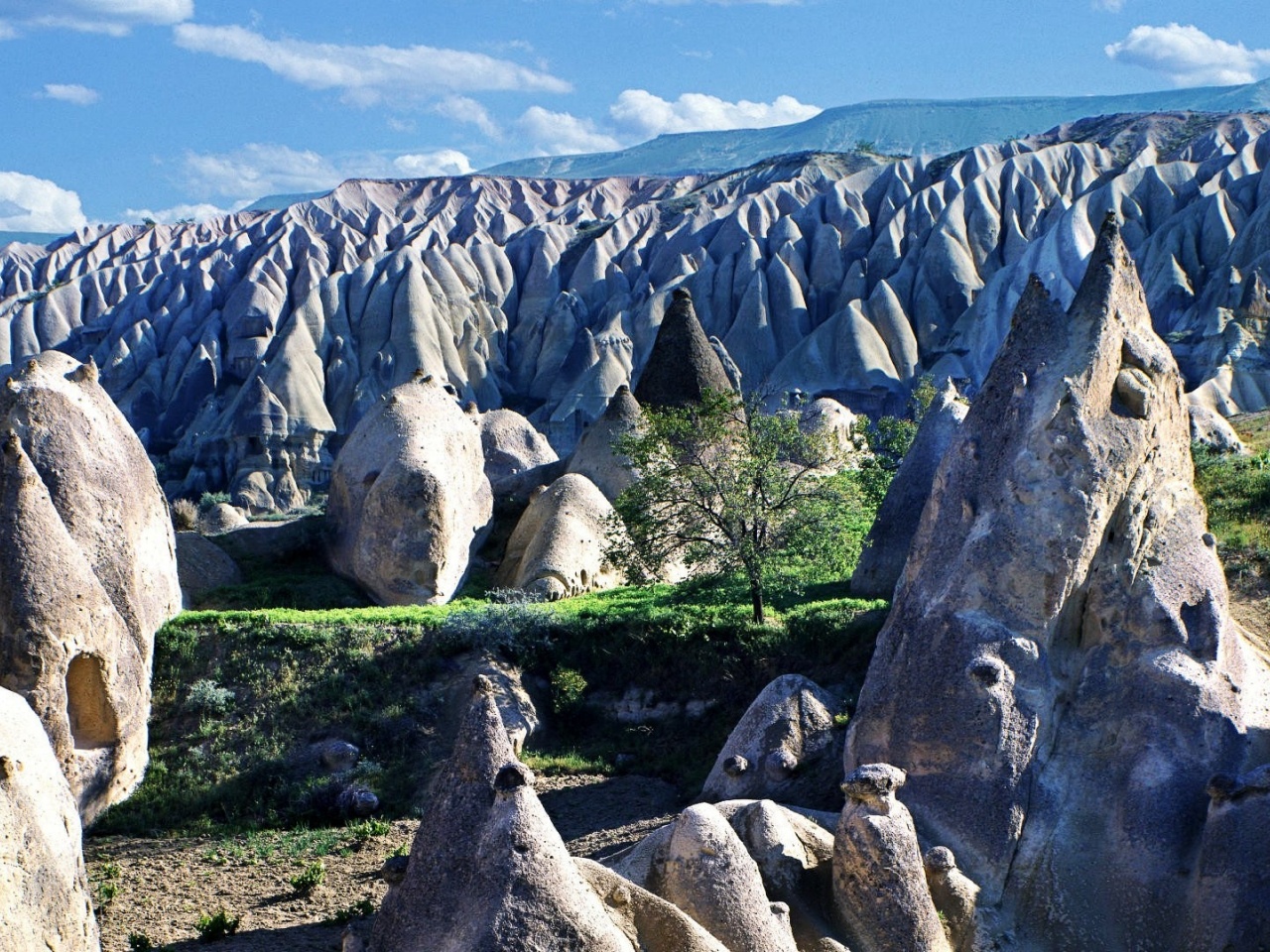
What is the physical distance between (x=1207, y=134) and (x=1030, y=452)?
63.9 metres

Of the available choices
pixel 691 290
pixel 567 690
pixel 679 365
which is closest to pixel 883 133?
pixel 691 290

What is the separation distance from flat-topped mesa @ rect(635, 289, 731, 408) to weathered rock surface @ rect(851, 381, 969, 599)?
26.1 feet

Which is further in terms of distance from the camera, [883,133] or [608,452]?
[883,133]

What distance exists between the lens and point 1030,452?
10648 millimetres

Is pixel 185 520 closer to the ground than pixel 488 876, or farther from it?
closer to the ground

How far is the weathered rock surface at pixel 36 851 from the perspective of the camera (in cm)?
788

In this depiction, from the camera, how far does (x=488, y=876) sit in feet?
25.4

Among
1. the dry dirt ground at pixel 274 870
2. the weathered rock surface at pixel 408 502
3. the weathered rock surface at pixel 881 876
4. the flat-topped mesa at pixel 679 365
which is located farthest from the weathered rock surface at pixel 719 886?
the flat-topped mesa at pixel 679 365

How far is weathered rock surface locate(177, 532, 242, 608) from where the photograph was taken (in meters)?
18.5

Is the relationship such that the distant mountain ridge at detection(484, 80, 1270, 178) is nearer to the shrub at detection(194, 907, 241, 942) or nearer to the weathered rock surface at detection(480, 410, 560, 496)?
the weathered rock surface at detection(480, 410, 560, 496)

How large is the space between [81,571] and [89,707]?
1.32 metres

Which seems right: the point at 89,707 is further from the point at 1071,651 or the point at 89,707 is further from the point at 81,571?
the point at 1071,651

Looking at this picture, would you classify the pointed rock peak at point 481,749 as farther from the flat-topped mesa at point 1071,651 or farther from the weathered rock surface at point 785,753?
the weathered rock surface at point 785,753

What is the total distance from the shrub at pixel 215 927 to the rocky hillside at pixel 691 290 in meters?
36.1
